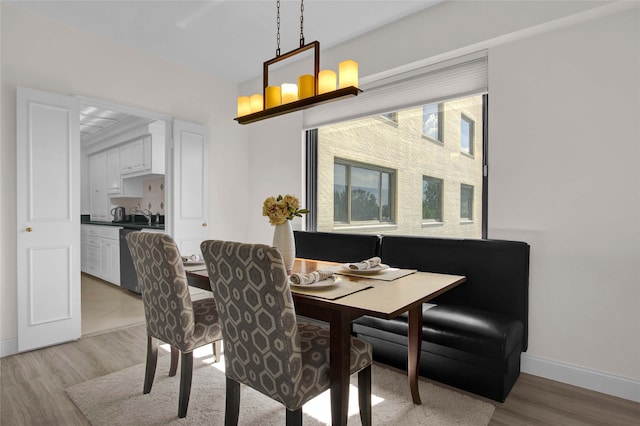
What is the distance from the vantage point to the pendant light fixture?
1.88 m

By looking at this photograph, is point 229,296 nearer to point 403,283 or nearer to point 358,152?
point 403,283

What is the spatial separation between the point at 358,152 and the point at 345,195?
18.6 inches

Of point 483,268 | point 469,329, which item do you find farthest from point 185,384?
point 483,268

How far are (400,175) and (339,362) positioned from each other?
2.28 metres

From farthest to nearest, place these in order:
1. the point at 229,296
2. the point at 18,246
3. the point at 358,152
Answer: the point at 358,152
the point at 18,246
the point at 229,296

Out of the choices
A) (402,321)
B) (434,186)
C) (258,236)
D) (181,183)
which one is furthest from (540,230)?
(181,183)

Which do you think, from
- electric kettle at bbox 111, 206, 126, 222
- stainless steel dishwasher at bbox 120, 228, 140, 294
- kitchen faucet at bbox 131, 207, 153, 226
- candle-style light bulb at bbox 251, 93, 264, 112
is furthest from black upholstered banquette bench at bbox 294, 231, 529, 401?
electric kettle at bbox 111, 206, 126, 222

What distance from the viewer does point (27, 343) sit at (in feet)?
8.93

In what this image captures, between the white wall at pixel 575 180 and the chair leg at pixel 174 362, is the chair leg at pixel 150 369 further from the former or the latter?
the white wall at pixel 575 180

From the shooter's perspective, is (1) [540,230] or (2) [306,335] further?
(1) [540,230]

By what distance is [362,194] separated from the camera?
3.66 m

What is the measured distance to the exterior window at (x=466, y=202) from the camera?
283 cm

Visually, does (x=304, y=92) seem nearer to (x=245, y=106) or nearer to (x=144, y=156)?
(x=245, y=106)

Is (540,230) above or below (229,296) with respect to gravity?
→ above
